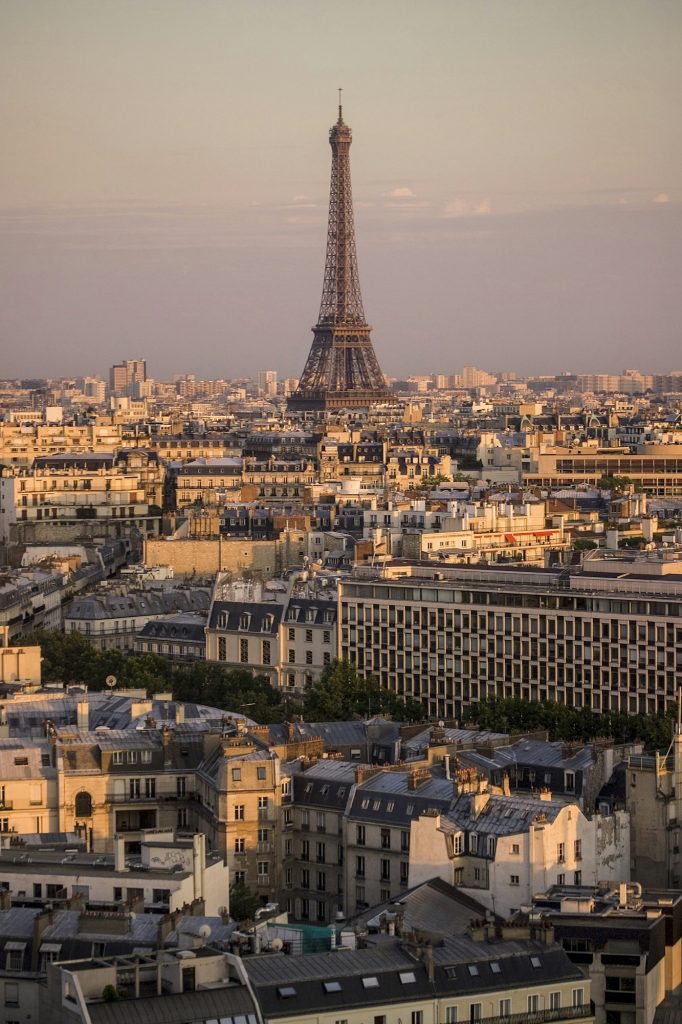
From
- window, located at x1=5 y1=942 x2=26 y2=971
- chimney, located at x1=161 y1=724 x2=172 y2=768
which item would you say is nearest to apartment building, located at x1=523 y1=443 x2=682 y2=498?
chimney, located at x1=161 y1=724 x2=172 y2=768

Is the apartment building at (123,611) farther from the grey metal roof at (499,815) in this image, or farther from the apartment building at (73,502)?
the grey metal roof at (499,815)

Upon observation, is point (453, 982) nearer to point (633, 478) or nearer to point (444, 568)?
point (444, 568)

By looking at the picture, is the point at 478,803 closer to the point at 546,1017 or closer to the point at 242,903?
the point at 242,903

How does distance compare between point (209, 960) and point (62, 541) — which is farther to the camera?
point (62, 541)

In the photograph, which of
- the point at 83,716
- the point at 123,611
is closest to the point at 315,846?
the point at 83,716

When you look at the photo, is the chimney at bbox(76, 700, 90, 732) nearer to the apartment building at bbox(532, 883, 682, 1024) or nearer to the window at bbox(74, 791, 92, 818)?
the window at bbox(74, 791, 92, 818)

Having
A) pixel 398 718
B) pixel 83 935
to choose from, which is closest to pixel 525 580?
pixel 398 718

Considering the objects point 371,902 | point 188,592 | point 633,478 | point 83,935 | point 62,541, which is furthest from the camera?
point 633,478
